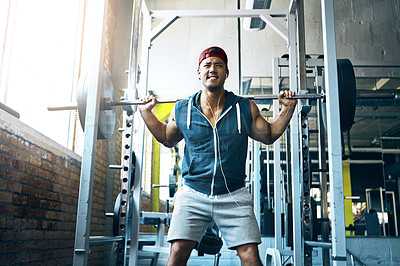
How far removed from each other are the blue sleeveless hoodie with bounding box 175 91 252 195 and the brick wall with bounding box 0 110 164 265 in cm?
103

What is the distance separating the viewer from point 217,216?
1.94 meters

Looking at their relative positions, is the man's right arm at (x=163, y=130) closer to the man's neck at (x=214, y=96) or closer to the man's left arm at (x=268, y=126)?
the man's neck at (x=214, y=96)

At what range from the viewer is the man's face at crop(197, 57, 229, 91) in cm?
212

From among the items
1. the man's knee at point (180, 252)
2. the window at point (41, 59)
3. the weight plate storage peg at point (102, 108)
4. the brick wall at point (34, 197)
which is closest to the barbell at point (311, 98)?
the weight plate storage peg at point (102, 108)

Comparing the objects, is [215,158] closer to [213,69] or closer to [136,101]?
[213,69]

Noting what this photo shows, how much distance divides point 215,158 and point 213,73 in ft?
1.47

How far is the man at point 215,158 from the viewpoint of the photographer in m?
1.91

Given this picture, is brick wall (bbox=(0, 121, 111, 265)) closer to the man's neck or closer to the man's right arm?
the man's right arm

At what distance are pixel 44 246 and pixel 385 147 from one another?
433cm

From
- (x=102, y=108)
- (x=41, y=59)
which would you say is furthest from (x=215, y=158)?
(x=41, y=59)

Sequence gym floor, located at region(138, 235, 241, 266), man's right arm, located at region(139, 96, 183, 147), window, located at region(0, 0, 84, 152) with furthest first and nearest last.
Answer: gym floor, located at region(138, 235, 241, 266)
window, located at region(0, 0, 84, 152)
man's right arm, located at region(139, 96, 183, 147)

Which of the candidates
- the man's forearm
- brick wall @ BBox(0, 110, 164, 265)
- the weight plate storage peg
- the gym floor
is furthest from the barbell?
the gym floor

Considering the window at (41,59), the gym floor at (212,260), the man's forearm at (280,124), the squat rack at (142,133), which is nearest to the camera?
the squat rack at (142,133)

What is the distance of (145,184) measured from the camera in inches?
247
